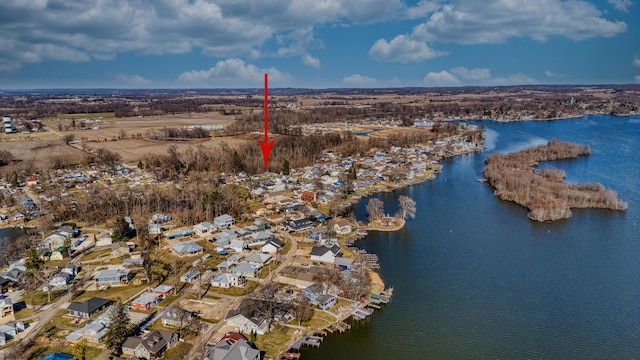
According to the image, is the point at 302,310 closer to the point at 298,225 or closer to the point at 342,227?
the point at 342,227

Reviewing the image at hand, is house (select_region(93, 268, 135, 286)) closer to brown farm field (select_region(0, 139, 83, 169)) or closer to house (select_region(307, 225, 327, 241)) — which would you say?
house (select_region(307, 225, 327, 241))

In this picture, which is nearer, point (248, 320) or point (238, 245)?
point (248, 320)

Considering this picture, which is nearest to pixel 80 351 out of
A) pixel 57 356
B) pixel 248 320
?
pixel 57 356

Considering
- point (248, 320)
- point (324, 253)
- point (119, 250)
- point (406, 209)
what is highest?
point (406, 209)

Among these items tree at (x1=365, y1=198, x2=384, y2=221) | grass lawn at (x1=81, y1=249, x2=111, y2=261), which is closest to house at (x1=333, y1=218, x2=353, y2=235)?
tree at (x1=365, y1=198, x2=384, y2=221)

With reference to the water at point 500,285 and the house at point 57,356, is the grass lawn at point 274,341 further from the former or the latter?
the house at point 57,356

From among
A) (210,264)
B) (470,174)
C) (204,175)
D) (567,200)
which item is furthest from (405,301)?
(470,174)

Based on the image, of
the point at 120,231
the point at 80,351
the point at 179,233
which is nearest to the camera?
the point at 80,351

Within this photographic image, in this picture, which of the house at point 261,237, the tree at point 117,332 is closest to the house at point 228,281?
the tree at point 117,332
